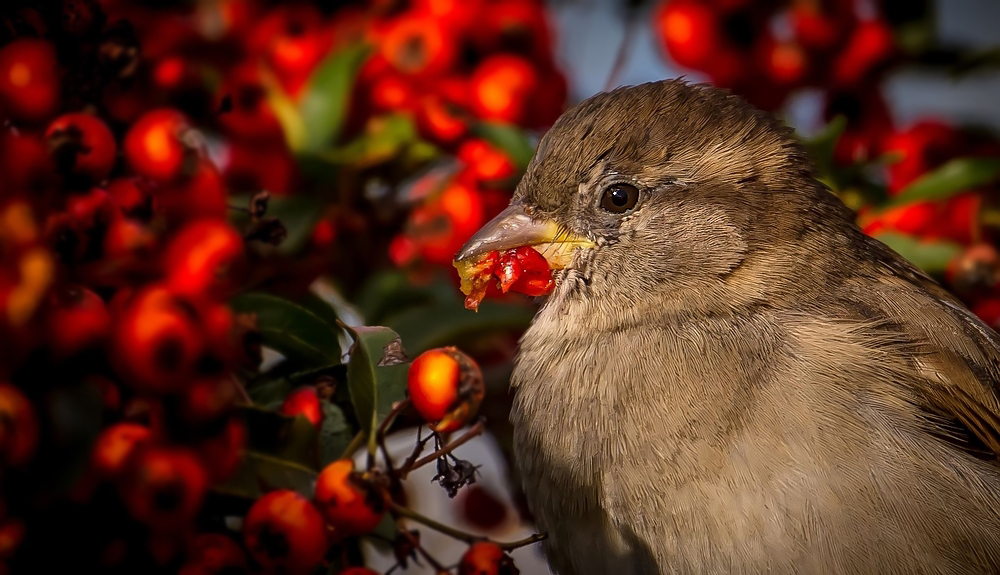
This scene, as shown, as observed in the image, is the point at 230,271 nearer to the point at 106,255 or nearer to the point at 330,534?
the point at 106,255

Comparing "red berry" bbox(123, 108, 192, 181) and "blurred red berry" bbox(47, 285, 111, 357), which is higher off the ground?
"red berry" bbox(123, 108, 192, 181)

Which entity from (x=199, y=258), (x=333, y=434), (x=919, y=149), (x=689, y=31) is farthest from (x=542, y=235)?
(x=919, y=149)

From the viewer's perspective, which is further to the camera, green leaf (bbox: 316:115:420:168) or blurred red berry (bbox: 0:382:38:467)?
green leaf (bbox: 316:115:420:168)

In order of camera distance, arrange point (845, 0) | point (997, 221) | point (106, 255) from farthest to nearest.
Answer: point (845, 0) → point (997, 221) → point (106, 255)

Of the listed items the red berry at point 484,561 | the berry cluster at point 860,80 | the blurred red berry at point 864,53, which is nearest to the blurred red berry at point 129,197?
the red berry at point 484,561

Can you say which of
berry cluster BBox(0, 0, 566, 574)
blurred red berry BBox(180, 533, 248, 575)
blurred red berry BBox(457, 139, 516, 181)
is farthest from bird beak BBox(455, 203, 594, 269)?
blurred red berry BBox(180, 533, 248, 575)

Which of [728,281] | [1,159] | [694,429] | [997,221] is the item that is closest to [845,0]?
[997,221]

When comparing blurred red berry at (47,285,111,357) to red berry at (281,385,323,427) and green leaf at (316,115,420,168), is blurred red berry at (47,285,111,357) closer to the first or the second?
red berry at (281,385,323,427)
